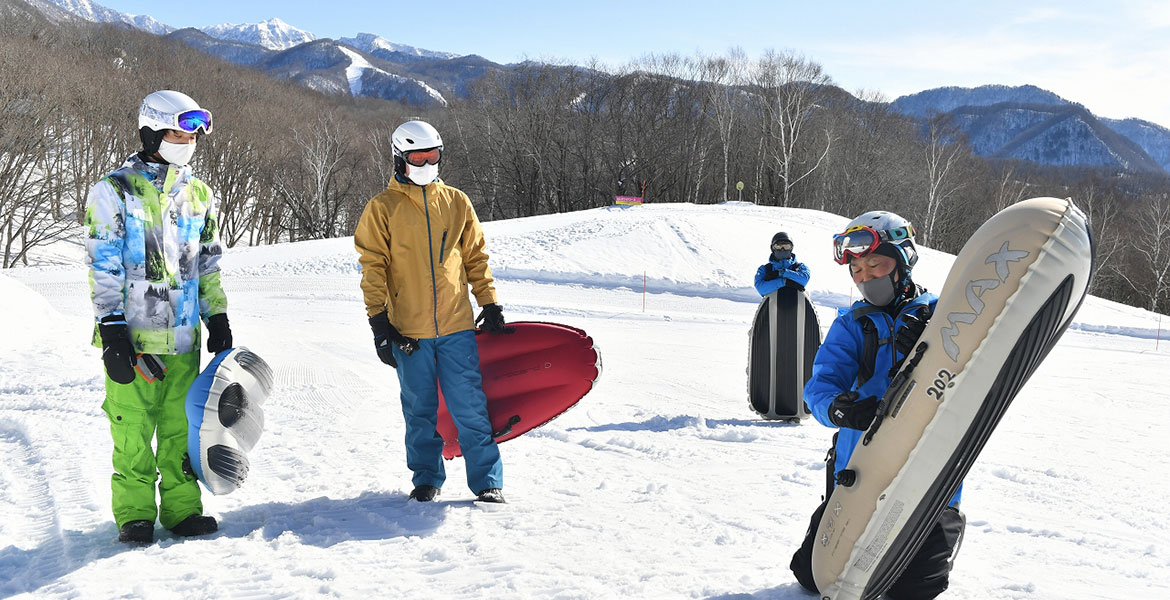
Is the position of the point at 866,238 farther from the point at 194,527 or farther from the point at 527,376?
the point at 194,527

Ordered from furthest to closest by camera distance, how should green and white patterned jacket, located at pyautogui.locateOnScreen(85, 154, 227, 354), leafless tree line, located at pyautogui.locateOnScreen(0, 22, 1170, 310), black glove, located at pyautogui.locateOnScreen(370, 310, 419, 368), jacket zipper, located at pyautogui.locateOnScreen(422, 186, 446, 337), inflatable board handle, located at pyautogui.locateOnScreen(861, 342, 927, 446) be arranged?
leafless tree line, located at pyautogui.locateOnScreen(0, 22, 1170, 310) → jacket zipper, located at pyautogui.locateOnScreen(422, 186, 446, 337) → black glove, located at pyautogui.locateOnScreen(370, 310, 419, 368) → green and white patterned jacket, located at pyautogui.locateOnScreen(85, 154, 227, 354) → inflatable board handle, located at pyautogui.locateOnScreen(861, 342, 927, 446)

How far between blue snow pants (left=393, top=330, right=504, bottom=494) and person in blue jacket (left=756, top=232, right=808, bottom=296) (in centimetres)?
358

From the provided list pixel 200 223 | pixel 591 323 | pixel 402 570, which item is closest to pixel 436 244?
pixel 200 223

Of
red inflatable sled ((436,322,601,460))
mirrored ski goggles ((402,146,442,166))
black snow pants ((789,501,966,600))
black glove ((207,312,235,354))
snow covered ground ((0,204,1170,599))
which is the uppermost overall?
mirrored ski goggles ((402,146,442,166))

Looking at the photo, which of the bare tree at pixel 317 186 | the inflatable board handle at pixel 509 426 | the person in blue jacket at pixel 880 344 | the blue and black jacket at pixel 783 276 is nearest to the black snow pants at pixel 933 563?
the person in blue jacket at pixel 880 344

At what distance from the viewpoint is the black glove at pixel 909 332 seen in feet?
10.0

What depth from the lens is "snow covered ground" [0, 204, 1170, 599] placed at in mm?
3428

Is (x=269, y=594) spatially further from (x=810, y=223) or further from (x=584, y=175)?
(x=584, y=175)

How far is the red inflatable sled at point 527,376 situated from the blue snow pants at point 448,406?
359 mm

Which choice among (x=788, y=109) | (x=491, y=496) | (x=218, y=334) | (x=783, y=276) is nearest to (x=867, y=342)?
(x=491, y=496)

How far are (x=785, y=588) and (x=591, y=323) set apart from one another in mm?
11115

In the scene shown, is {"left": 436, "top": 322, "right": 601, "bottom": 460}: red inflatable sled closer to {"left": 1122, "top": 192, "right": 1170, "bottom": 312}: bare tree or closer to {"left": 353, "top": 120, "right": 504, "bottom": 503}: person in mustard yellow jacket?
{"left": 353, "top": 120, "right": 504, "bottom": 503}: person in mustard yellow jacket

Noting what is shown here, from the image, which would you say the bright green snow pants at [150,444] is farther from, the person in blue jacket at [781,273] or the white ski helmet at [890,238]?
the person in blue jacket at [781,273]

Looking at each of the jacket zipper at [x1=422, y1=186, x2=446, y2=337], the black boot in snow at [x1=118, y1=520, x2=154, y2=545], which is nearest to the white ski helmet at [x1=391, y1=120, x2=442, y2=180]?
the jacket zipper at [x1=422, y1=186, x2=446, y2=337]
